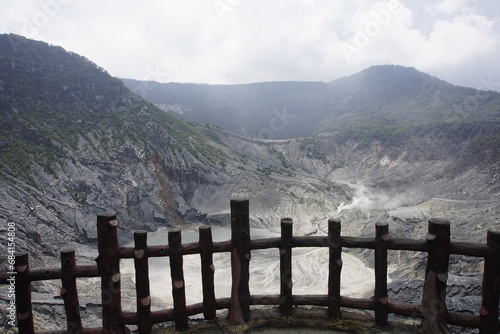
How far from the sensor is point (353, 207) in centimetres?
3055

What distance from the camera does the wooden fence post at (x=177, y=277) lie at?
421 cm

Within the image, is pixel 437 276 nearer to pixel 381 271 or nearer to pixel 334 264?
pixel 381 271

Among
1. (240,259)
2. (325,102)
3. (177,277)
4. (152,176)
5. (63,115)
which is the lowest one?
(152,176)

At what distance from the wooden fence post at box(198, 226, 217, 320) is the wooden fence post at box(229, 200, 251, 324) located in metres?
0.28

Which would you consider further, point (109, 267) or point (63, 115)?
point (63, 115)

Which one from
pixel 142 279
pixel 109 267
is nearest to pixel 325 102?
pixel 142 279

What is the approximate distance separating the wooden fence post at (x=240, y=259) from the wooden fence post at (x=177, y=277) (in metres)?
0.65

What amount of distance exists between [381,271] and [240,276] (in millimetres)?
1842

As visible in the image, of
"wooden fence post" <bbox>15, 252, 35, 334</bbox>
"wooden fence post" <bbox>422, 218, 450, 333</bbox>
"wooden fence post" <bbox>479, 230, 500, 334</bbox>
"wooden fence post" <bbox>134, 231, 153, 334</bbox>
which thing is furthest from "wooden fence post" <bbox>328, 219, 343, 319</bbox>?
"wooden fence post" <bbox>15, 252, 35, 334</bbox>

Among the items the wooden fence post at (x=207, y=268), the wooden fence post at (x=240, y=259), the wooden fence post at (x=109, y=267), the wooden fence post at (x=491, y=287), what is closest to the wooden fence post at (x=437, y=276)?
the wooden fence post at (x=491, y=287)

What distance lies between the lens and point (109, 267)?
4070 millimetres

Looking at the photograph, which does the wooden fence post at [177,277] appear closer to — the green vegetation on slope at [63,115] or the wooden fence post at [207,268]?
the wooden fence post at [207,268]

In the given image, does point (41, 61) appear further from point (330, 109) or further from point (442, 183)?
point (330, 109)

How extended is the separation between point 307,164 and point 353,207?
20.5 metres
